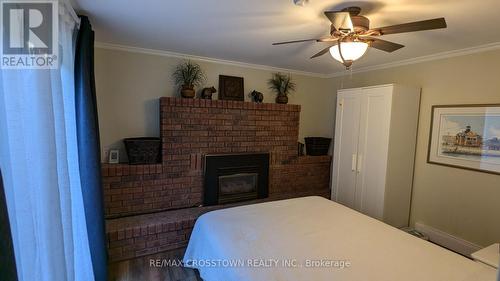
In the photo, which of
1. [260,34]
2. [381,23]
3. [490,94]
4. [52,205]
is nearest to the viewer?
[52,205]

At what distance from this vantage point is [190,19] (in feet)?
7.10

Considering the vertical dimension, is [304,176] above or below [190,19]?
below

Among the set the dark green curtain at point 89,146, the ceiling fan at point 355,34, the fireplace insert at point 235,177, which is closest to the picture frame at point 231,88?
the fireplace insert at point 235,177

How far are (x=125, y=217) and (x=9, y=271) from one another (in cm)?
268

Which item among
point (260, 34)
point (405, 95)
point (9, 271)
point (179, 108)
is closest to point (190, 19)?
point (260, 34)

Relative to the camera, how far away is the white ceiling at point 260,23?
183cm

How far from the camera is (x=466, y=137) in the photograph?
114 inches

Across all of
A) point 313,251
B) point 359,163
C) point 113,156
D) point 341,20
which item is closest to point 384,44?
point 341,20

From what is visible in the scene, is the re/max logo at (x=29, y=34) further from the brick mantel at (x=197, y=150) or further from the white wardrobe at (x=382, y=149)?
the white wardrobe at (x=382, y=149)

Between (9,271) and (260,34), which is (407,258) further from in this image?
(260,34)

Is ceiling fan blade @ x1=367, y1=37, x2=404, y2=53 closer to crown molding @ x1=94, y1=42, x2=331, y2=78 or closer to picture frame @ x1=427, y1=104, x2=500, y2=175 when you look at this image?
picture frame @ x1=427, y1=104, x2=500, y2=175

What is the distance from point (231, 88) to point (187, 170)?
1.37m

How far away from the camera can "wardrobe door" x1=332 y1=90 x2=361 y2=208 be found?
11.9ft

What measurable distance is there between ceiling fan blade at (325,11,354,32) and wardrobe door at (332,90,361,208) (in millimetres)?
2074
